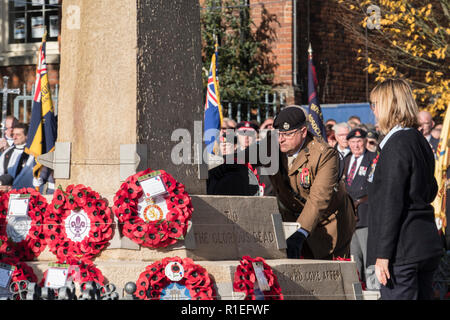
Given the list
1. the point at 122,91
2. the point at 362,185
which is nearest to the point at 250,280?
the point at 122,91

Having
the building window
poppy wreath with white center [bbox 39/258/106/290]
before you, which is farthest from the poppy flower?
the building window

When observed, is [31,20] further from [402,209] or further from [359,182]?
[402,209]

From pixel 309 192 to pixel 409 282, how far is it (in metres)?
2.20

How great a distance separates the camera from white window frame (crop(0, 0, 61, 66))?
17.1m

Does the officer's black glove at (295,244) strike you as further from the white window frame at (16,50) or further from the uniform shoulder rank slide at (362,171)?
the white window frame at (16,50)

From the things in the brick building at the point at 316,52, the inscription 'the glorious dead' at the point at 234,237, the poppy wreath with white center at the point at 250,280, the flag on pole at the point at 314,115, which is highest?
the brick building at the point at 316,52

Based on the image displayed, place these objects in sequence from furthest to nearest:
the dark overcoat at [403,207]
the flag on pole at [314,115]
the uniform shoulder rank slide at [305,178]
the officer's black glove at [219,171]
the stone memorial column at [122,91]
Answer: the flag on pole at [314,115], the officer's black glove at [219,171], the uniform shoulder rank slide at [305,178], the stone memorial column at [122,91], the dark overcoat at [403,207]

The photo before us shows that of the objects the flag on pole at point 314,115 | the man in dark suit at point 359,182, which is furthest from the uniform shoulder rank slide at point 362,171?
the flag on pole at point 314,115

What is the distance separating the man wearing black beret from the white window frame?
1026 cm

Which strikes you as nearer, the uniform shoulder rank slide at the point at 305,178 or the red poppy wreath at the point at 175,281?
the red poppy wreath at the point at 175,281

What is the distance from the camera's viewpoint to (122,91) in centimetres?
646

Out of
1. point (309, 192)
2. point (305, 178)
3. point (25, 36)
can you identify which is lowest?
point (309, 192)

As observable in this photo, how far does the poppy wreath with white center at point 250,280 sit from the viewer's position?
19.0ft

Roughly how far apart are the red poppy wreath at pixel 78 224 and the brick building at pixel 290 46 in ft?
35.7
